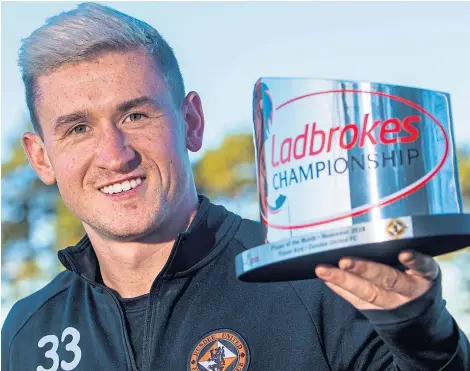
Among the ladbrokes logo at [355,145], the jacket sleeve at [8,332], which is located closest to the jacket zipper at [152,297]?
the jacket sleeve at [8,332]

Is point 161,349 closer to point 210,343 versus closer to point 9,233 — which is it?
point 210,343

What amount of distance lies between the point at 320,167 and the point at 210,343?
1133 mm

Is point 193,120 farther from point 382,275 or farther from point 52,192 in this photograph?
point 52,192

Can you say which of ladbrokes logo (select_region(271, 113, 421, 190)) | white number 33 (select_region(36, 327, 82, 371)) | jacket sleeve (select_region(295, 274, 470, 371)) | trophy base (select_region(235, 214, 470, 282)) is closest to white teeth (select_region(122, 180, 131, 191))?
white number 33 (select_region(36, 327, 82, 371))

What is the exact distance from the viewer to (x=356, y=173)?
2.57 metres

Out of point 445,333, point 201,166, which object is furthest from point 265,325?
point 201,166

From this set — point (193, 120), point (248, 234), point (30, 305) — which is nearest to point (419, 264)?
point (248, 234)

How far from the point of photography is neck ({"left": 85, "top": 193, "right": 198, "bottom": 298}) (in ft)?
12.3

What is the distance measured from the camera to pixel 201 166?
53.3ft

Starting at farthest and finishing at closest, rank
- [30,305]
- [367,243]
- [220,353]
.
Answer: [30,305], [220,353], [367,243]

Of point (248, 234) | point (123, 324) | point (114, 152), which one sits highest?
point (114, 152)

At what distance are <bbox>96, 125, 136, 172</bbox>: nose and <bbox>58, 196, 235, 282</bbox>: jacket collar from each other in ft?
1.15

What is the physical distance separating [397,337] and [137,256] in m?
1.30

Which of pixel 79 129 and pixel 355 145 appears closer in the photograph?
pixel 355 145
